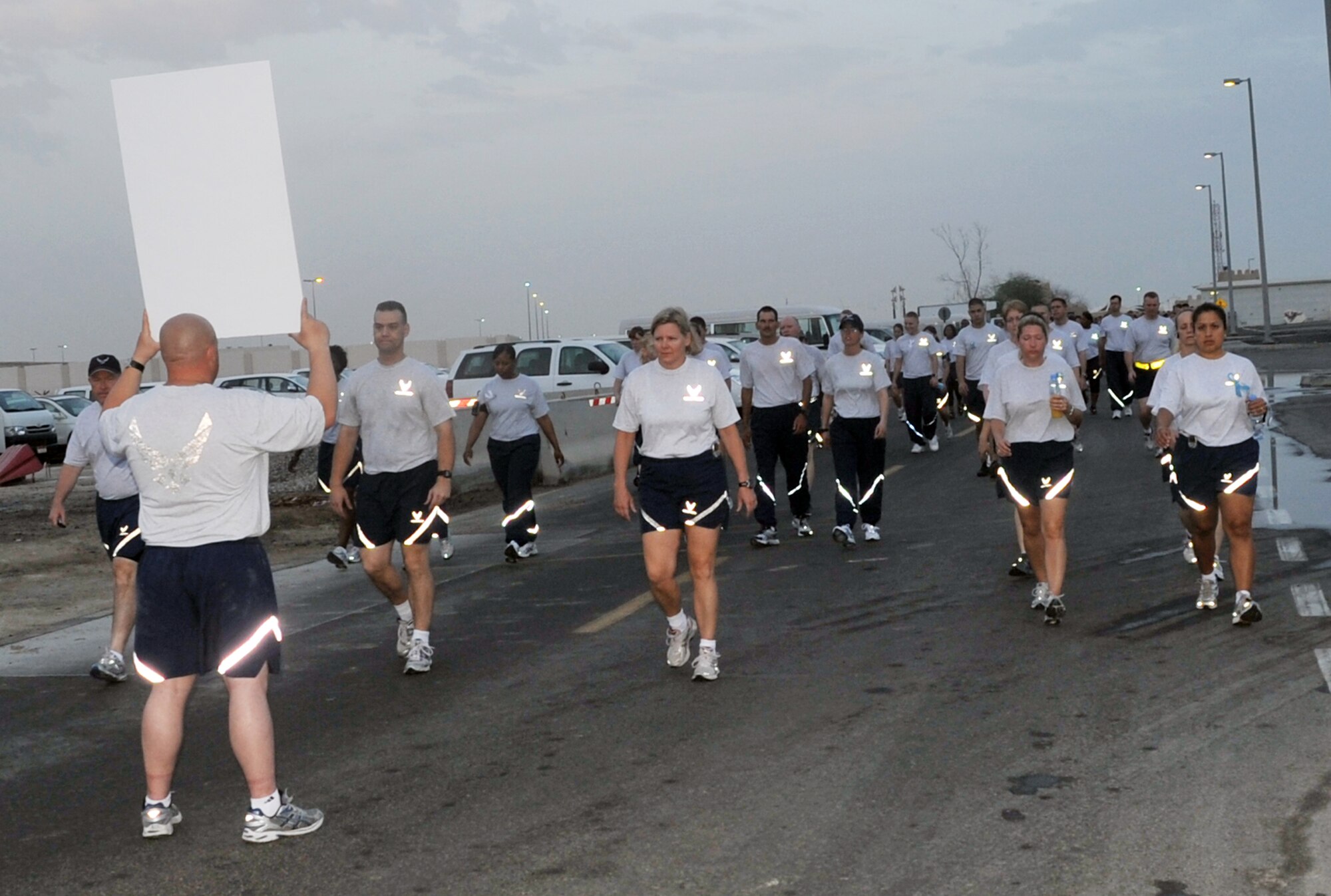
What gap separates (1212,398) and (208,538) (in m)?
5.61

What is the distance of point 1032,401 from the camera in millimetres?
8836

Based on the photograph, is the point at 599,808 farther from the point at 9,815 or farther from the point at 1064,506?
the point at 1064,506

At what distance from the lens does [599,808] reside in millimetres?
5359

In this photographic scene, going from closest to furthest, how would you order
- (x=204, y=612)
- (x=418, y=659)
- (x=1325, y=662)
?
(x=204, y=612), (x=1325, y=662), (x=418, y=659)

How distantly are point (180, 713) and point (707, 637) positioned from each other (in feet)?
9.69

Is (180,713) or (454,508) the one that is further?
(454,508)

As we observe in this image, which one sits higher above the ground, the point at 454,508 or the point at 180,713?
the point at 180,713

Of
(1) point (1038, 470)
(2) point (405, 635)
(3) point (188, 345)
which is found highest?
(3) point (188, 345)

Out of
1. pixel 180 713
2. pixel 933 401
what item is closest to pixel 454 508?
pixel 933 401

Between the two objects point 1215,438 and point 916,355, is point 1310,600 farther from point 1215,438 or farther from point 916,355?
point 916,355

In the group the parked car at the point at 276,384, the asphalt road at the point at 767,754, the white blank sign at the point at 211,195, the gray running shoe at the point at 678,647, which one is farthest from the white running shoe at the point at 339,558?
the parked car at the point at 276,384

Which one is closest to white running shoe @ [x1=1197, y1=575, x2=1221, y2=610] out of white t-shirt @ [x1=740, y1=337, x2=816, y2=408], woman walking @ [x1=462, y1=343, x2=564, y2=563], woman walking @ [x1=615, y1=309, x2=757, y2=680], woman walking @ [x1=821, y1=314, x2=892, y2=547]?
woman walking @ [x1=615, y1=309, x2=757, y2=680]

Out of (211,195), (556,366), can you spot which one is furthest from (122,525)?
(556,366)

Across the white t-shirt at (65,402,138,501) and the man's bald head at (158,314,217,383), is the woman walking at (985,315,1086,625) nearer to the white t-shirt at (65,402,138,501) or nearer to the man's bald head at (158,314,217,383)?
the white t-shirt at (65,402,138,501)
